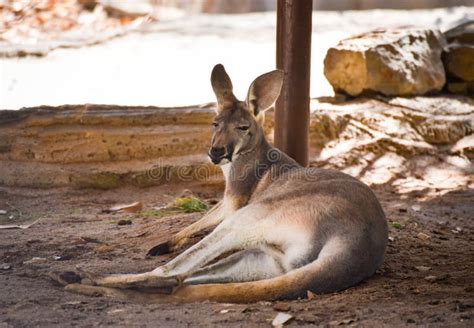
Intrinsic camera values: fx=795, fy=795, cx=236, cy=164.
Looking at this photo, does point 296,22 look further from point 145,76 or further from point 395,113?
point 145,76

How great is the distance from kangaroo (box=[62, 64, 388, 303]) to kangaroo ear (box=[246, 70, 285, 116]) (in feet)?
0.53

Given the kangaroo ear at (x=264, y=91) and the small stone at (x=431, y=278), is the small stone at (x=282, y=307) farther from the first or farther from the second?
the kangaroo ear at (x=264, y=91)

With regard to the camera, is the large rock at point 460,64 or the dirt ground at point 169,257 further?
the large rock at point 460,64

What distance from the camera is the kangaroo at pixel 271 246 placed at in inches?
167

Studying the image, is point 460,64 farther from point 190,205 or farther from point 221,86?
point 221,86

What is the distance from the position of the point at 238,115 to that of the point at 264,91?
11.3 inches

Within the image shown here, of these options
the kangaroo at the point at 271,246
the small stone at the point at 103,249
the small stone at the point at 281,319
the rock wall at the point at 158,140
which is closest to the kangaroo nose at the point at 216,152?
the kangaroo at the point at 271,246

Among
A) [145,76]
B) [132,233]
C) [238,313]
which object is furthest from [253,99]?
[145,76]

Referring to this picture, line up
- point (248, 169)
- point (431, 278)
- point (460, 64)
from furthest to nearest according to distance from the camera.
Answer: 1. point (460, 64)
2. point (248, 169)
3. point (431, 278)

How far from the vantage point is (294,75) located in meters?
6.23

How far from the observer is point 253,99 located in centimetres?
548

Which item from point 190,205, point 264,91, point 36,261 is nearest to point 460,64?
point 190,205

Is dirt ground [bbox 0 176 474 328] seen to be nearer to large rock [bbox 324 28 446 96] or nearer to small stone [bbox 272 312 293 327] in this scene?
small stone [bbox 272 312 293 327]

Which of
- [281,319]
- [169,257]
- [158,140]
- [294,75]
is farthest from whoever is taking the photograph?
[158,140]
